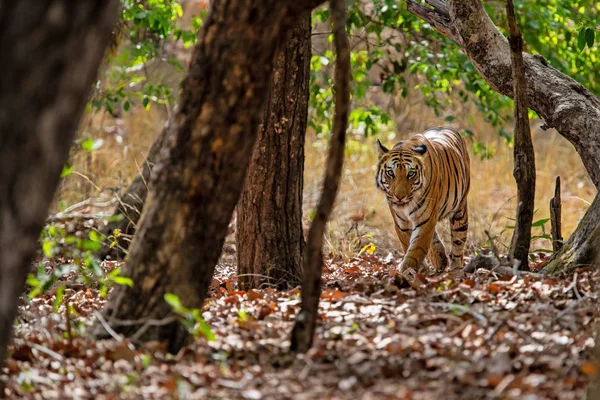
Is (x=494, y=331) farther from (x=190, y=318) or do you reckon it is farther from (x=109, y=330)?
(x=109, y=330)

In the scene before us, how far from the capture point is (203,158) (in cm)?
340

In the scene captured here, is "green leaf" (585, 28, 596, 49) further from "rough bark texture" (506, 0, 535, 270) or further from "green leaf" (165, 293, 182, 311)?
"green leaf" (165, 293, 182, 311)

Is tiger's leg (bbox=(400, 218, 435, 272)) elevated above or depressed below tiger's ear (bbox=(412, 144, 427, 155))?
below

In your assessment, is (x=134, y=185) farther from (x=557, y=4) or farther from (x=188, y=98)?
(x=188, y=98)

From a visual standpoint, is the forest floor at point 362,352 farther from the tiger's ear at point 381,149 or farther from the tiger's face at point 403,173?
the tiger's ear at point 381,149

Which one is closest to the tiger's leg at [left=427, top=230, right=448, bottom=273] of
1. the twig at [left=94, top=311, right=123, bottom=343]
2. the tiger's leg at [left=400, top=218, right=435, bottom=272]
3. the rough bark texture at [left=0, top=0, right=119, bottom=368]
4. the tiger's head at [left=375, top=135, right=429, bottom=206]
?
the tiger's leg at [left=400, top=218, right=435, bottom=272]

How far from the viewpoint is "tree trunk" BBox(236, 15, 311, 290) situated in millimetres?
5277

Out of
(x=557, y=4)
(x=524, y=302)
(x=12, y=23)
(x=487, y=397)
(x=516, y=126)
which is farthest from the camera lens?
(x=557, y=4)

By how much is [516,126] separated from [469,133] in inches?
128

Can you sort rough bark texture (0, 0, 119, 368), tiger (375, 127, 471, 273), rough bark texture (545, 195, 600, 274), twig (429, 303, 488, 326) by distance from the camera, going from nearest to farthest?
rough bark texture (0, 0, 119, 368), twig (429, 303, 488, 326), rough bark texture (545, 195, 600, 274), tiger (375, 127, 471, 273)

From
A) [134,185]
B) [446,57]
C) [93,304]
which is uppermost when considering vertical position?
[446,57]

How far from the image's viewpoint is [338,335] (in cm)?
369

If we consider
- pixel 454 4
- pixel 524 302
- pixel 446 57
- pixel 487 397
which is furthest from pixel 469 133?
pixel 487 397

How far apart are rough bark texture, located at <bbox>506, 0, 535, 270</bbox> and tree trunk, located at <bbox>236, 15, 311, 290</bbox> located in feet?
4.13
